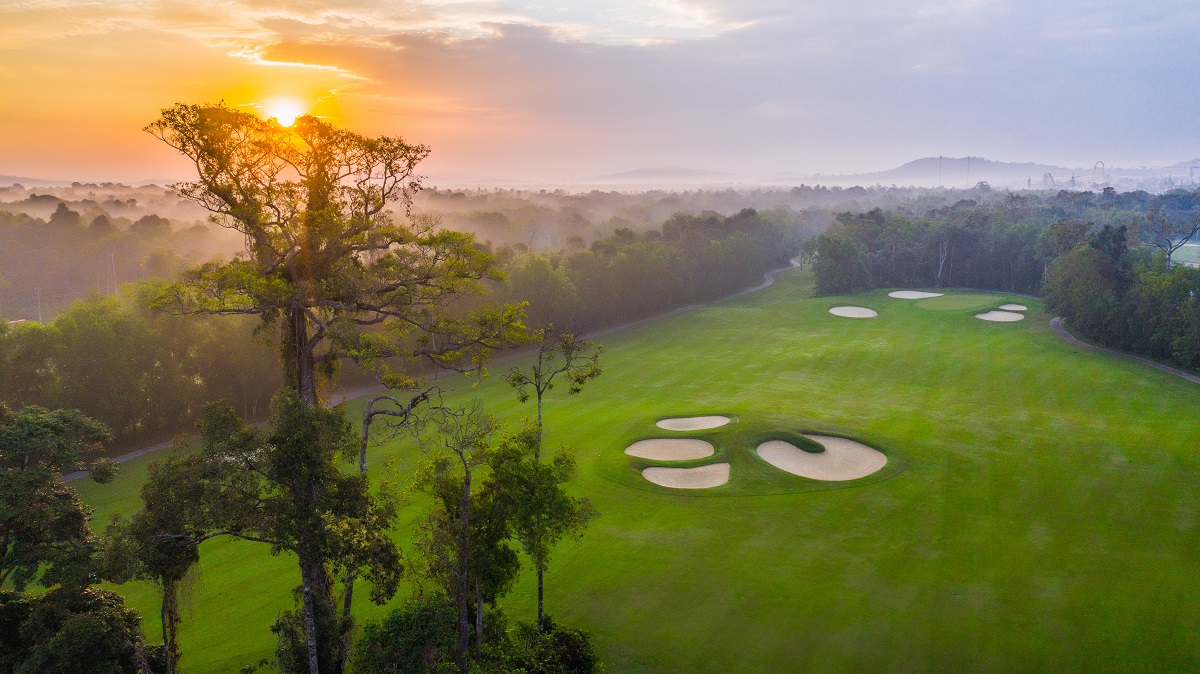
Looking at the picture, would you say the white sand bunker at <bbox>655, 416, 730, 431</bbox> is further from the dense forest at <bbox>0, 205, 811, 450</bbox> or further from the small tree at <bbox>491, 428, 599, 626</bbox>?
the small tree at <bbox>491, 428, 599, 626</bbox>

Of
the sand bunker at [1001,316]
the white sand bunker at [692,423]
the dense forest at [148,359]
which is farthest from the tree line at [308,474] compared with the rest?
the sand bunker at [1001,316]

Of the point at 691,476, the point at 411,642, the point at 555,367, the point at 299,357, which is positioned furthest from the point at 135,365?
the point at 411,642

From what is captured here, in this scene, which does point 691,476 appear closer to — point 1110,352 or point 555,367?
point 555,367

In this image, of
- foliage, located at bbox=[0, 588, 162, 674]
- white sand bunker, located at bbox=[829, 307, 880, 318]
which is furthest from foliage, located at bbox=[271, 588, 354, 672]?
white sand bunker, located at bbox=[829, 307, 880, 318]

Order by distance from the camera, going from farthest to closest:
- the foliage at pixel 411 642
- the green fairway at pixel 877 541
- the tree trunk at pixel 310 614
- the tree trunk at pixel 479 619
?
1. the green fairway at pixel 877 541
2. the tree trunk at pixel 479 619
3. the foliage at pixel 411 642
4. the tree trunk at pixel 310 614

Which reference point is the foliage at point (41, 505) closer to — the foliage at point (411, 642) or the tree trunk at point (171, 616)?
the tree trunk at point (171, 616)

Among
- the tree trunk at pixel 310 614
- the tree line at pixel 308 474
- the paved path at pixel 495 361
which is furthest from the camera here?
the paved path at pixel 495 361
